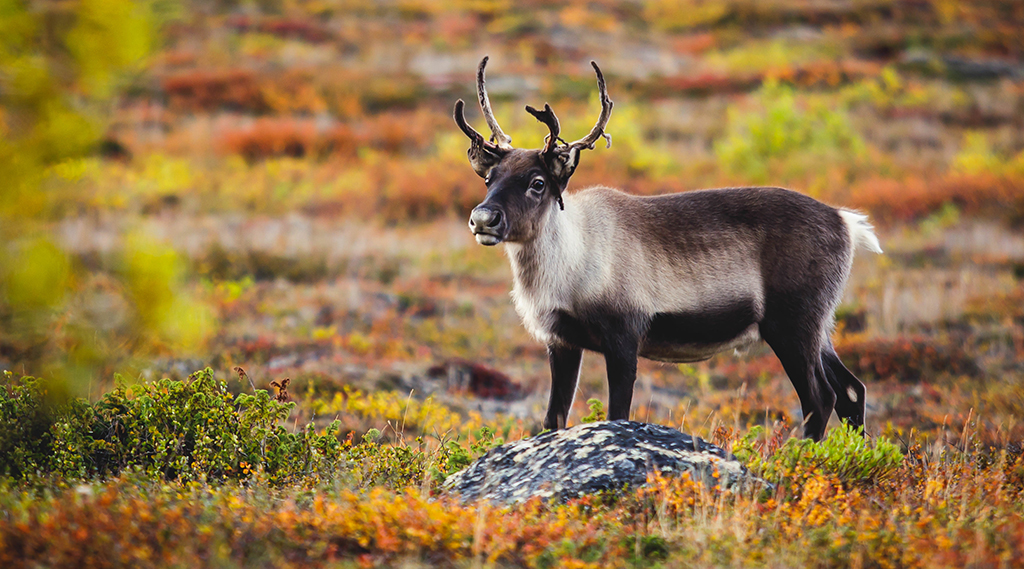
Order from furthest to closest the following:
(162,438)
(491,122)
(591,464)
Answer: (491,122)
(162,438)
(591,464)

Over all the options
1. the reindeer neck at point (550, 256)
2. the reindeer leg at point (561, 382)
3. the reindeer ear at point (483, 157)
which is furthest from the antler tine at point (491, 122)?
the reindeer leg at point (561, 382)

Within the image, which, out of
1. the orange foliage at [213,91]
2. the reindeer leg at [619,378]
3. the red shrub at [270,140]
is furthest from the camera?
the orange foliage at [213,91]

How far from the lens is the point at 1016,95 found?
2423cm

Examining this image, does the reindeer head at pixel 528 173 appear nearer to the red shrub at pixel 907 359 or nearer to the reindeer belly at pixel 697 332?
the reindeer belly at pixel 697 332

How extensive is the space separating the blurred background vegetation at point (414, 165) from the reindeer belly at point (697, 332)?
2.89m

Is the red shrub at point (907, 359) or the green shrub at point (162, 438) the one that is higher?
the green shrub at point (162, 438)

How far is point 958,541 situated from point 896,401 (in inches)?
194

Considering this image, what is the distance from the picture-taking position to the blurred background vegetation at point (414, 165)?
4.04 meters

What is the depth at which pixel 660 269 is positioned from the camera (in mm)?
5699

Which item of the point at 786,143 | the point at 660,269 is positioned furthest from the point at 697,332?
the point at 786,143

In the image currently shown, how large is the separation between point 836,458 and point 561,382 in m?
1.71

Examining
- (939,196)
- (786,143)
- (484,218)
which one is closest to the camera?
(484,218)

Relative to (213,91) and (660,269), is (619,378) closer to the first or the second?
(660,269)

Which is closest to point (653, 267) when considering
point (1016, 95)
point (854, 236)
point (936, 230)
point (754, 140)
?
point (854, 236)
